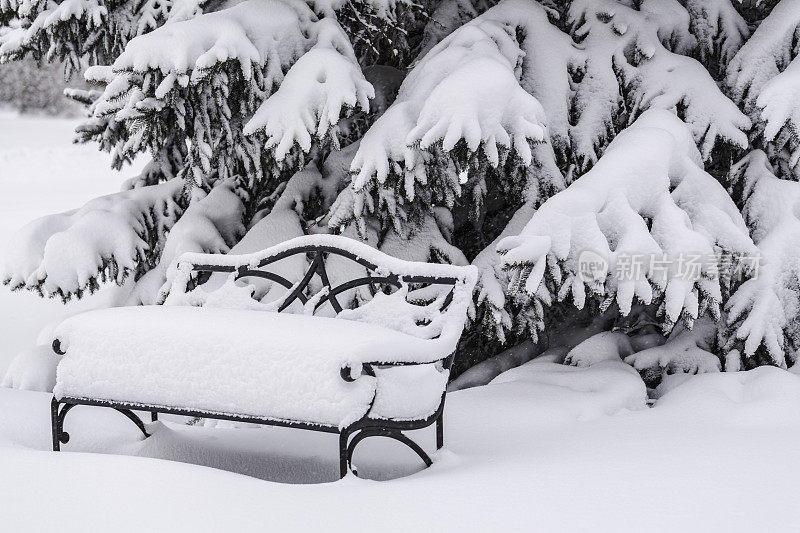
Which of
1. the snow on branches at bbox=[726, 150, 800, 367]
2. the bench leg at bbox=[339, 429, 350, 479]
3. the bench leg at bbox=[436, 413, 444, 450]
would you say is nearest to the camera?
the bench leg at bbox=[339, 429, 350, 479]

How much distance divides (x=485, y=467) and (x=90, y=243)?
313cm

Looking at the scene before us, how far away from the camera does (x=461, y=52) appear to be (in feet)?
14.7

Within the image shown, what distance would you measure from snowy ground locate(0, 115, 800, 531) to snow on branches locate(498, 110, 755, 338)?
512 millimetres

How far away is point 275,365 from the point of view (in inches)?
118

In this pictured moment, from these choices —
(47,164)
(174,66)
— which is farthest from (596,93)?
(47,164)

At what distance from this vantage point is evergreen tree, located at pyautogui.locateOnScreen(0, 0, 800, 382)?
160 inches

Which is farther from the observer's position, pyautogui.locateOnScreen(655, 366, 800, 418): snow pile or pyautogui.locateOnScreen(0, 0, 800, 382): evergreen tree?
pyautogui.locateOnScreen(0, 0, 800, 382): evergreen tree

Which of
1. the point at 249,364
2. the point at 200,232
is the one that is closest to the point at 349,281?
the point at 249,364

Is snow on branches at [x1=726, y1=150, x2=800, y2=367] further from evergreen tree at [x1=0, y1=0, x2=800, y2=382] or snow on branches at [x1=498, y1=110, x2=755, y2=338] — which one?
snow on branches at [x1=498, y1=110, x2=755, y2=338]

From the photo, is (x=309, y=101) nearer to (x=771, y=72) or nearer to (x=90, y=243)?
(x=90, y=243)

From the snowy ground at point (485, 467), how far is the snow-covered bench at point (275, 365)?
0.23 m

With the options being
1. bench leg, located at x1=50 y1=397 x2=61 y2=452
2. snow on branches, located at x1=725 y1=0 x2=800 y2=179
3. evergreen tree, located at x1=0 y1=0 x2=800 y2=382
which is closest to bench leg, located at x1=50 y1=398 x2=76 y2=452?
bench leg, located at x1=50 y1=397 x2=61 y2=452

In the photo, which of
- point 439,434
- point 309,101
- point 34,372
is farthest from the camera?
point 34,372

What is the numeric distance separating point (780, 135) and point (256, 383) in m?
3.22
